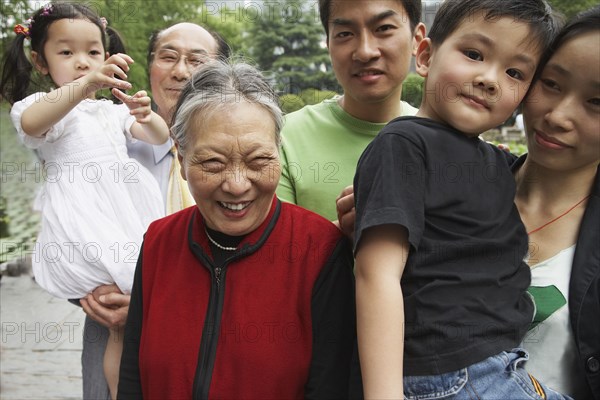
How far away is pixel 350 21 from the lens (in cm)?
213

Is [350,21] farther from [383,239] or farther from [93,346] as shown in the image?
[93,346]

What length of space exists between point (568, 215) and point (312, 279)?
0.82 m

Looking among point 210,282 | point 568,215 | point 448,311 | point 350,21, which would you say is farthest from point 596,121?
point 210,282

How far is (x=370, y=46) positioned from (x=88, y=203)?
131 cm

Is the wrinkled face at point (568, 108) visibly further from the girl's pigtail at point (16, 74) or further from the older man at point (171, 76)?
the girl's pigtail at point (16, 74)

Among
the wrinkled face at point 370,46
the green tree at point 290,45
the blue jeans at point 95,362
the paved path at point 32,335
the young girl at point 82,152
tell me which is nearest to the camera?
the wrinkled face at point 370,46

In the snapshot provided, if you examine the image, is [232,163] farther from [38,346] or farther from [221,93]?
[38,346]

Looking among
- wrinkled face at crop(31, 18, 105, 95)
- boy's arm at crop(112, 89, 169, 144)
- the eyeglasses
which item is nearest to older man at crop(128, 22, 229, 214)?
the eyeglasses

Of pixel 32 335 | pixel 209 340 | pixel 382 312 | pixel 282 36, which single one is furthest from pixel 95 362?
pixel 282 36

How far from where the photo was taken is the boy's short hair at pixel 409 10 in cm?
218

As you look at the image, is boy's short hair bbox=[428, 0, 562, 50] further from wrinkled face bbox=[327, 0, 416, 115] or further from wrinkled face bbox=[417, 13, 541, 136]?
wrinkled face bbox=[327, 0, 416, 115]

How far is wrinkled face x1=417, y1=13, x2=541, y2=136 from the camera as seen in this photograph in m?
→ 1.64

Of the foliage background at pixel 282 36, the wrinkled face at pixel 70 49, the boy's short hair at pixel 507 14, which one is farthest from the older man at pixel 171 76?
the foliage background at pixel 282 36

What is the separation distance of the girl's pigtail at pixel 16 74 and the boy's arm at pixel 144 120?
0.53 meters
